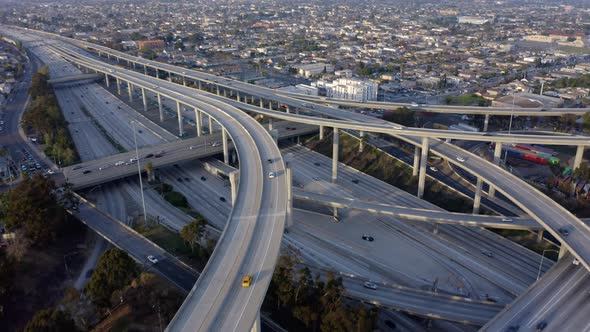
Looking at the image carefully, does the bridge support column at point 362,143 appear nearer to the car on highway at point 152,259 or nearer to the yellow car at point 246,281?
the car on highway at point 152,259

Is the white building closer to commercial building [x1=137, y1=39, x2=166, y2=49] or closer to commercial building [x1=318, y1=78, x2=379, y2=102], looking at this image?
commercial building [x1=318, y1=78, x2=379, y2=102]

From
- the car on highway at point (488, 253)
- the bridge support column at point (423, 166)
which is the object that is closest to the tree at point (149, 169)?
the bridge support column at point (423, 166)

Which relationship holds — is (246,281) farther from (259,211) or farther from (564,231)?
(564,231)

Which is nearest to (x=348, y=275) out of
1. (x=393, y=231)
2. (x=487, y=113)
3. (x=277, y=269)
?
(x=277, y=269)

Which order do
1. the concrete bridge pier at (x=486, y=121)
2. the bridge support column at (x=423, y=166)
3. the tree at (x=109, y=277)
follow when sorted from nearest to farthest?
1. the tree at (x=109, y=277)
2. the bridge support column at (x=423, y=166)
3. the concrete bridge pier at (x=486, y=121)

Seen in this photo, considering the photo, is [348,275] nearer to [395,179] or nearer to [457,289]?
[457,289]

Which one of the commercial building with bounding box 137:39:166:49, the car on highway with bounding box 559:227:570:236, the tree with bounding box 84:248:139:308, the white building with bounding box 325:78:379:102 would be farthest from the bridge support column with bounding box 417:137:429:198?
the commercial building with bounding box 137:39:166:49

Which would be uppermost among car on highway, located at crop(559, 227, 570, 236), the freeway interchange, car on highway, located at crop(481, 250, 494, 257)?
the freeway interchange
